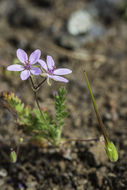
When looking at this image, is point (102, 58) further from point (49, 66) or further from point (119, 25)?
point (49, 66)

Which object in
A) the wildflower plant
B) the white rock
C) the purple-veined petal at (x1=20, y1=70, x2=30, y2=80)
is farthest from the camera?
the white rock

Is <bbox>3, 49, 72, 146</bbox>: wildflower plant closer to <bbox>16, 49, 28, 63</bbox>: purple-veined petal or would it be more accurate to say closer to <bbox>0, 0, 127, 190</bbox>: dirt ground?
<bbox>16, 49, 28, 63</bbox>: purple-veined petal

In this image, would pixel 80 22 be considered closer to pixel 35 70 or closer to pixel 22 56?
pixel 22 56

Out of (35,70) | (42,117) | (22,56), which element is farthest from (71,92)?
(35,70)

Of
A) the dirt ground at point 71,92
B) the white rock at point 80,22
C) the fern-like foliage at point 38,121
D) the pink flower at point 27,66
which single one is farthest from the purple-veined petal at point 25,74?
the white rock at point 80,22

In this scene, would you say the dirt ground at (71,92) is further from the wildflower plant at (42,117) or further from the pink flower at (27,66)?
the pink flower at (27,66)

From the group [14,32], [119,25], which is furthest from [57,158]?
[119,25]

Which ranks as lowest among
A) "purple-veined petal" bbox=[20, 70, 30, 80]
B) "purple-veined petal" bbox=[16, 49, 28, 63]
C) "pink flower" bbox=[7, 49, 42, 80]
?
"purple-veined petal" bbox=[20, 70, 30, 80]

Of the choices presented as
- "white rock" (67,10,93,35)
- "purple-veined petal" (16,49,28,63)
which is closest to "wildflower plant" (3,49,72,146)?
"purple-veined petal" (16,49,28,63)
